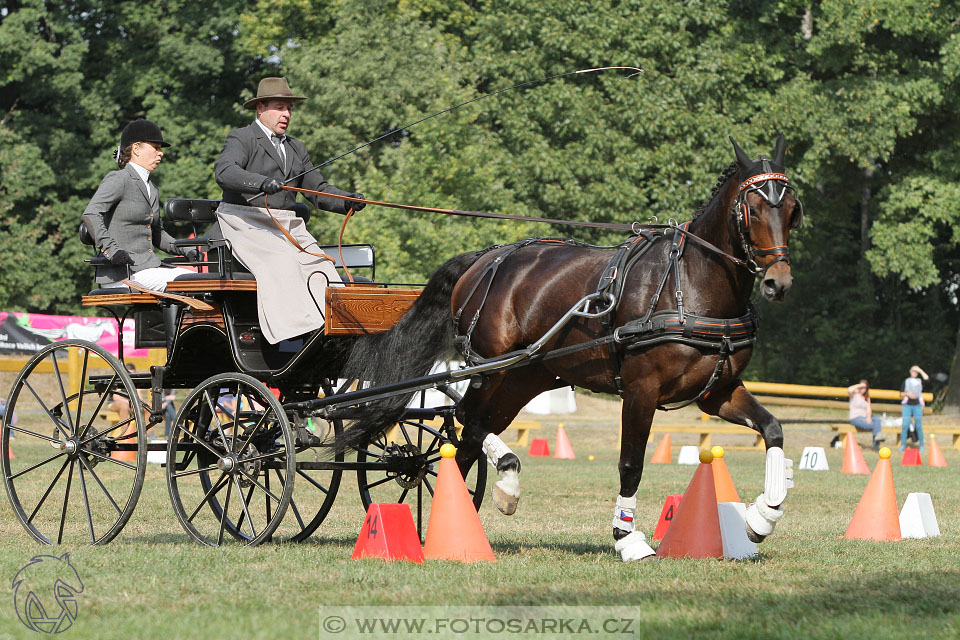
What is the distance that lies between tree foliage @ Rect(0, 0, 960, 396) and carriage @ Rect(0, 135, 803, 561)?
1797cm

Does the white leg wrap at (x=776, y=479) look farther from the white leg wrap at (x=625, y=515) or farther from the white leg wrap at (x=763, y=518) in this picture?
the white leg wrap at (x=625, y=515)

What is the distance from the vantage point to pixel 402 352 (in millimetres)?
8258

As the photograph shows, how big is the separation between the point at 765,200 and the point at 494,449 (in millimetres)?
2252

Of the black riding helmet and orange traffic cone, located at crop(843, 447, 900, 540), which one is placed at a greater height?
the black riding helmet

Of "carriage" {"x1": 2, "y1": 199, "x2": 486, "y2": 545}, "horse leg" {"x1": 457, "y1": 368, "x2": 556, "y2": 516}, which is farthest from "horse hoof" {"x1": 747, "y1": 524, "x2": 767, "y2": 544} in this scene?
"carriage" {"x1": 2, "y1": 199, "x2": 486, "y2": 545}

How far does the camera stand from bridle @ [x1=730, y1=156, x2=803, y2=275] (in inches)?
266

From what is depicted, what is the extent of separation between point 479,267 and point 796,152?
74.7ft

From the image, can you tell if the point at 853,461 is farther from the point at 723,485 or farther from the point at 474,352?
the point at 474,352

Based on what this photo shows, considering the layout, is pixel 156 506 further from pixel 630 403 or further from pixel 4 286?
pixel 4 286

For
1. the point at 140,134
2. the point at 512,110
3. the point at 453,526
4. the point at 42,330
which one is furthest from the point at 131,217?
the point at 512,110

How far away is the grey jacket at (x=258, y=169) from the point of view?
26.6ft

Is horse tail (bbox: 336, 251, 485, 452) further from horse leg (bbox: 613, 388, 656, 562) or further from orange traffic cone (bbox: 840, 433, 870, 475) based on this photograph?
orange traffic cone (bbox: 840, 433, 870, 475)

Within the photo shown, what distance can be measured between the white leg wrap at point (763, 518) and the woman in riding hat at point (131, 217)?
13.0 feet

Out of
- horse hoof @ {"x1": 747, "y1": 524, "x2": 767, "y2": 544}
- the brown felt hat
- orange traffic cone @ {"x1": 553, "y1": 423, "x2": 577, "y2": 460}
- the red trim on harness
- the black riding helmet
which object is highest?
the brown felt hat
